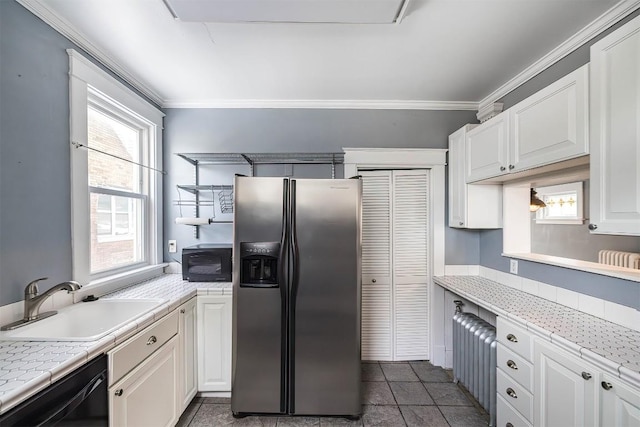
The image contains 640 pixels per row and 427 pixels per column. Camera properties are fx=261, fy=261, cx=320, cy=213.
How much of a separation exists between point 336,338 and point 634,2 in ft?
8.17

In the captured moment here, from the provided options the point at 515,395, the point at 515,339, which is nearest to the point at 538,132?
the point at 515,339

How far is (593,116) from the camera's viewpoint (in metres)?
1.23

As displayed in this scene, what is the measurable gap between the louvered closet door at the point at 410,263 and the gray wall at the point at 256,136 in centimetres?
33

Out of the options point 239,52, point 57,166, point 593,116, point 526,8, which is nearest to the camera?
point 593,116

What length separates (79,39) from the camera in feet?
5.32

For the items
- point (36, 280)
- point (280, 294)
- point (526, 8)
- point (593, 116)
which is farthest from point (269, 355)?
point (526, 8)

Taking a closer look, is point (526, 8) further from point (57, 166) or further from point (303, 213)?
point (57, 166)

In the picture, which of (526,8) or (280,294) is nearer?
(526,8)

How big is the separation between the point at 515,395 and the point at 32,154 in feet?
9.74

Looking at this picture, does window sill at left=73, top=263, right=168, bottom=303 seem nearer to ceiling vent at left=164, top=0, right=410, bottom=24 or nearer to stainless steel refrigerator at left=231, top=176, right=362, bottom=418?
stainless steel refrigerator at left=231, top=176, right=362, bottom=418

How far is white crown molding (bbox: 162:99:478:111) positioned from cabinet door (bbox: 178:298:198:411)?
1.79 meters

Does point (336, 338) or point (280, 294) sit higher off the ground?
point (280, 294)

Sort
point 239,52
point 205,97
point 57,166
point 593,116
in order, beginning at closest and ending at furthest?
1. point 593,116
2. point 57,166
3. point 239,52
4. point 205,97

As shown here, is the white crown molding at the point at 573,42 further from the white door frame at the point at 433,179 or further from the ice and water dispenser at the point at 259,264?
the ice and water dispenser at the point at 259,264
